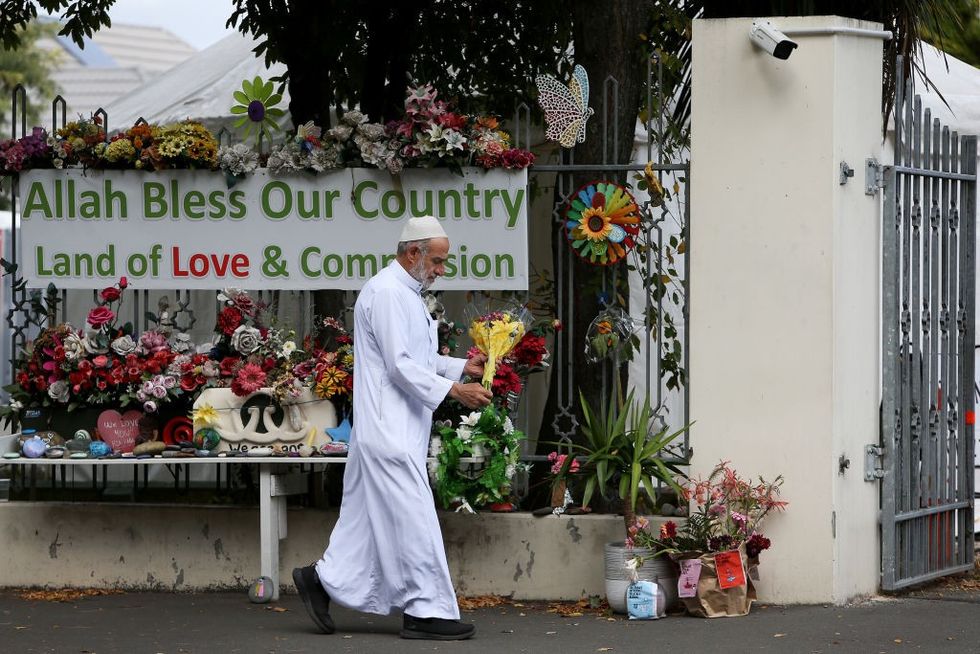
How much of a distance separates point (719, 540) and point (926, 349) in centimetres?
175

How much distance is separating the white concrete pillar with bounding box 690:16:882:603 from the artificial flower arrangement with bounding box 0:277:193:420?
2.76 metres

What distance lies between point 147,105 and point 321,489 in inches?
260

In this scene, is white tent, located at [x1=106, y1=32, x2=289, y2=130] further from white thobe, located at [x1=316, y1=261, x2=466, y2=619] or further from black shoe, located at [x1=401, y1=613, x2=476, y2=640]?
black shoe, located at [x1=401, y1=613, x2=476, y2=640]

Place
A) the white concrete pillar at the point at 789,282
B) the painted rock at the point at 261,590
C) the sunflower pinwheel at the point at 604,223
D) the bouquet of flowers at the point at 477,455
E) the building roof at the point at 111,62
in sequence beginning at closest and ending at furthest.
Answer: the white concrete pillar at the point at 789,282 < the bouquet of flowers at the point at 477,455 < the painted rock at the point at 261,590 < the sunflower pinwheel at the point at 604,223 < the building roof at the point at 111,62

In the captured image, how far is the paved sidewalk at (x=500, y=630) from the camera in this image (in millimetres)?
7023

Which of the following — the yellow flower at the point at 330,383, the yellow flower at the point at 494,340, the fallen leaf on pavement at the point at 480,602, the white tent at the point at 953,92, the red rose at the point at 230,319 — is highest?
the white tent at the point at 953,92

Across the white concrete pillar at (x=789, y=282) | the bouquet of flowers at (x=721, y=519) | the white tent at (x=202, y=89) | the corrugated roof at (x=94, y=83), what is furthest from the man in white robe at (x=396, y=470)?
the corrugated roof at (x=94, y=83)

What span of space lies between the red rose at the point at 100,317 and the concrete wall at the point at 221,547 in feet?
3.36

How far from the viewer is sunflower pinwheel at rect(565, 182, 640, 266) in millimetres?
8289

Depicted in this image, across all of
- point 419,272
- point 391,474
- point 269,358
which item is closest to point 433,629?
point 391,474

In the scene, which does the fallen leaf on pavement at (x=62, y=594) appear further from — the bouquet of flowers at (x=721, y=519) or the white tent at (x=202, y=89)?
the white tent at (x=202, y=89)

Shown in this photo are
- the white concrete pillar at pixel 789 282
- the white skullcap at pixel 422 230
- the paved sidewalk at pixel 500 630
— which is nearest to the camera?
the paved sidewalk at pixel 500 630

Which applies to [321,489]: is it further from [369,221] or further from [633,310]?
[633,310]

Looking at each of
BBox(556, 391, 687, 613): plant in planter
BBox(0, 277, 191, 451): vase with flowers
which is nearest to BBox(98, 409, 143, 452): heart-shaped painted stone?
BBox(0, 277, 191, 451): vase with flowers
